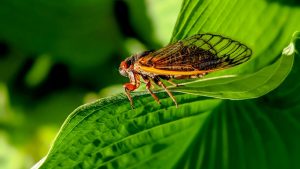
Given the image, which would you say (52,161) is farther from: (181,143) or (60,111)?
(60,111)

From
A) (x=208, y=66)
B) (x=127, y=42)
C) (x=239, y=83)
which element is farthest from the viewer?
(x=127, y=42)

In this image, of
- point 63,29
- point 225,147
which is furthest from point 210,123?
point 63,29

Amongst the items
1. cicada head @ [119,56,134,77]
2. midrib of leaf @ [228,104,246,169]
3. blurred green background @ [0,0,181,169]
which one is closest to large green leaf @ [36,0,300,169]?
midrib of leaf @ [228,104,246,169]

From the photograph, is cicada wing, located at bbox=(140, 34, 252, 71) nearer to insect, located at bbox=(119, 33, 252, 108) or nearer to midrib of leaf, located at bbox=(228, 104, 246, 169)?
insect, located at bbox=(119, 33, 252, 108)

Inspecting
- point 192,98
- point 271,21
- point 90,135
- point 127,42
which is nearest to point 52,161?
point 90,135

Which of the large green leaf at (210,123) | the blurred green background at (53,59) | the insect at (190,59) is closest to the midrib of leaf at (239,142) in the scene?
the large green leaf at (210,123)

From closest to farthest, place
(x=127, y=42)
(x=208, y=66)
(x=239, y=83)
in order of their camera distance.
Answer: (x=239, y=83) → (x=208, y=66) → (x=127, y=42)

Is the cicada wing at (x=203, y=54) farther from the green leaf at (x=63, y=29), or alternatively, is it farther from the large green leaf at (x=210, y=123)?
the green leaf at (x=63, y=29)
